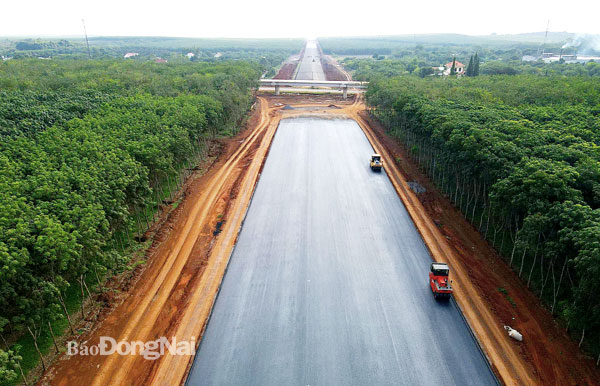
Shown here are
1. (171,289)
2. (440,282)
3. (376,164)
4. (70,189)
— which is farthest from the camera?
(376,164)

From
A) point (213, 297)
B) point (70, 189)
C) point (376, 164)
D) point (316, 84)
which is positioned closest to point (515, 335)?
point (213, 297)

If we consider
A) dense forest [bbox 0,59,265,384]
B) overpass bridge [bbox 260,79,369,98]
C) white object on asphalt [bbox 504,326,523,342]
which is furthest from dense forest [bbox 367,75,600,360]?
overpass bridge [bbox 260,79,369,98]

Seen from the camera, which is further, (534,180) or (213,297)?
(213,297)

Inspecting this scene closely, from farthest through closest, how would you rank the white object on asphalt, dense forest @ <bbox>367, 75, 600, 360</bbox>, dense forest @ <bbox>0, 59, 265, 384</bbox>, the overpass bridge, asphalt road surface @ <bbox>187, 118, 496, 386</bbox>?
the overpass bridge, the white object on asphalt, dense forest @ <bbox>367, 75, 600, 360</bbox>, asphalt road surface @ <bbox>187, 118, 496, 386</bbox>, dense forest @ <bbox>0, 59, 265, 384</bbox>

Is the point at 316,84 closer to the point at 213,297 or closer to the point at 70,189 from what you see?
the point at 70,189

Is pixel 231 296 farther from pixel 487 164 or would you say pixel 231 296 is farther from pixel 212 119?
pixel 212 119

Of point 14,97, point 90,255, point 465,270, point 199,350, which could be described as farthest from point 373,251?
point 14,97

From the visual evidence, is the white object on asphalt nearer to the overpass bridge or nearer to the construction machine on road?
the construction machine on road

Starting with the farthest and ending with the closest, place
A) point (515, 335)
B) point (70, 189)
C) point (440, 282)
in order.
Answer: point (440, 282) → point (70, 189) → point (515, 335)
